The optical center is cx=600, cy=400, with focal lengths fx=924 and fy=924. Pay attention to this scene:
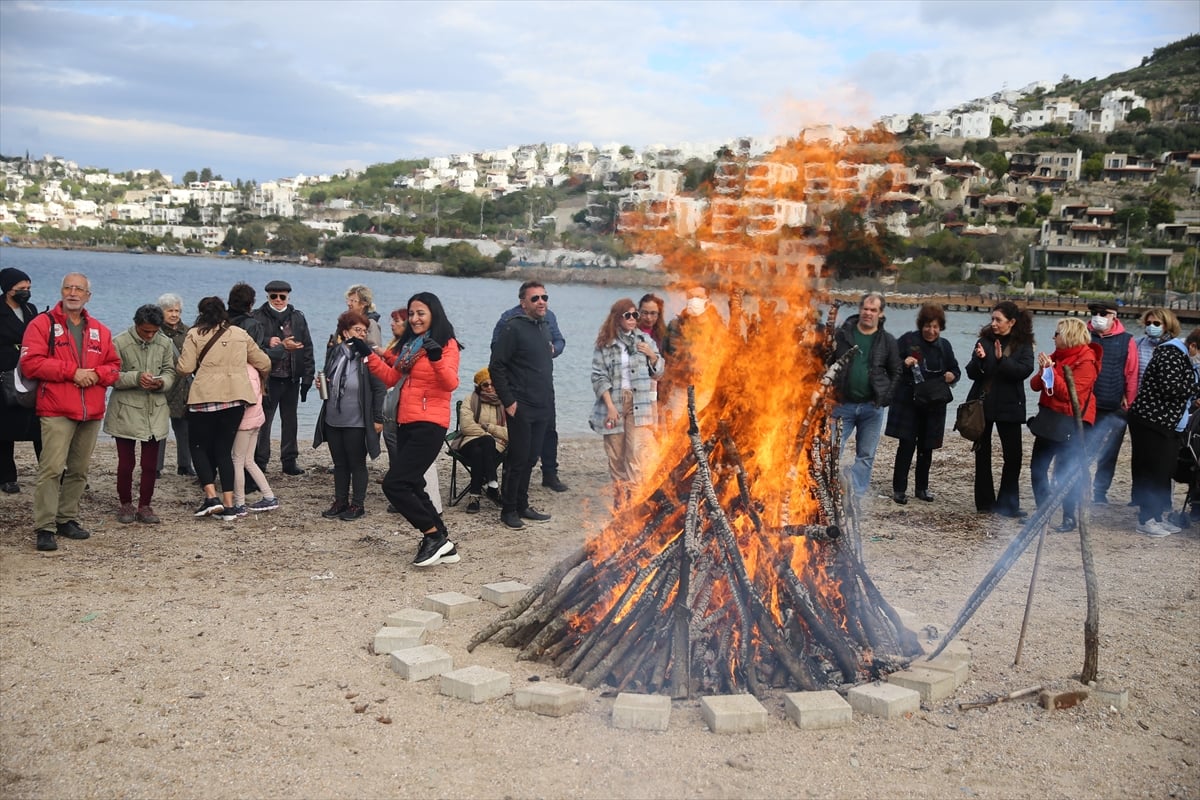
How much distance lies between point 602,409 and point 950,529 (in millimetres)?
3876

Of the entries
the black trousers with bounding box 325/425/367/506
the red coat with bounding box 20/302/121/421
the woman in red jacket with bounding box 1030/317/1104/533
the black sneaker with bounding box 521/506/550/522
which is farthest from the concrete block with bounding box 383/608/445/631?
the woman in red jacket with bounding box 1030/317/1104/533

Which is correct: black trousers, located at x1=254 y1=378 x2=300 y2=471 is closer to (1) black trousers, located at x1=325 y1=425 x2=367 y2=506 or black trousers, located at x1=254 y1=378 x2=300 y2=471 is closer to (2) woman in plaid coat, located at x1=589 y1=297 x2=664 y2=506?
(1) black trousers, located at x1=325 y1=425 x2=367 y2=506

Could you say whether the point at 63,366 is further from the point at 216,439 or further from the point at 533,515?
the point at 533,515

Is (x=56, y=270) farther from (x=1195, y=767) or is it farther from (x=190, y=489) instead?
(x=1195, y=767)

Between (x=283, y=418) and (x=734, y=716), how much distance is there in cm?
819

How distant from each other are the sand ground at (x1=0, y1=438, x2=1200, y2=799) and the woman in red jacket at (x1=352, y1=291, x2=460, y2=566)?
50 centimetres

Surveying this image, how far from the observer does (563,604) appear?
18.8 feet

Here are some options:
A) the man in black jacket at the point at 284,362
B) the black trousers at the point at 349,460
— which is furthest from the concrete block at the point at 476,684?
the man in black jacket at the point at 284,362

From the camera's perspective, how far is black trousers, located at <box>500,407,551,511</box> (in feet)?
29.0

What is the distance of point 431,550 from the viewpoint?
24.9 feet

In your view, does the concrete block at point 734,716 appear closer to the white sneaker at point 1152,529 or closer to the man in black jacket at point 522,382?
the man in black jacket at point 522,382

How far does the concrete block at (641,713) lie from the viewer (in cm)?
466

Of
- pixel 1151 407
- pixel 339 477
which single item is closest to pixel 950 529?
pixel 1151 407

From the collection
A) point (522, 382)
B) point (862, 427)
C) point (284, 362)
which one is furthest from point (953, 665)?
point (284, 362)
